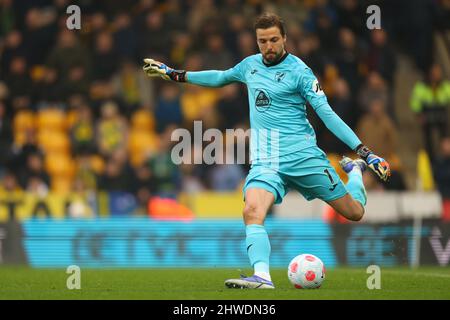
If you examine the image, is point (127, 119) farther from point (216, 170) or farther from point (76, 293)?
point (76, 293)

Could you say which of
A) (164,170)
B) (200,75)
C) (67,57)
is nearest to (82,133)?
(67,57)

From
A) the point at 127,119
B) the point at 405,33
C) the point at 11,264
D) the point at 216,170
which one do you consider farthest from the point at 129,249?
the point at 405,33

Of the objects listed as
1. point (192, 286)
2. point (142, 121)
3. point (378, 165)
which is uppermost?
point (142, 121)

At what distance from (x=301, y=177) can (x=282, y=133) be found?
0.45 metres

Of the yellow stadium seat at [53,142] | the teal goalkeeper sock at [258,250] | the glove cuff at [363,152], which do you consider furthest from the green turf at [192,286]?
the yellow stadium seat at [53,142]

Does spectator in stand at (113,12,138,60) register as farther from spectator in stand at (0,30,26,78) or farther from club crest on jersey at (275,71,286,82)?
club crest on jersey at (275,71,286,82)

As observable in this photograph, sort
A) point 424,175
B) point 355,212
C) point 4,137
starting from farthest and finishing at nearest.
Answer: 1. point 4,137
2. point 424,175
3. point 355,212

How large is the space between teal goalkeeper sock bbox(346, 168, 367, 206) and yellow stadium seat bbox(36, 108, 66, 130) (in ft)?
29.9

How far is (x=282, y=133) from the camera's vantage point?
9.65 metres

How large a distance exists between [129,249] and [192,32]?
6229mm

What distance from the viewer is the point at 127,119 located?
1862 cm

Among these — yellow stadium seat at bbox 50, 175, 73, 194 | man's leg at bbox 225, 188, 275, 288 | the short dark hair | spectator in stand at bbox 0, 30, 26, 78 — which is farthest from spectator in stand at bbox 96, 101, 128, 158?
man's leg at bbox 225, 188, 275, 288

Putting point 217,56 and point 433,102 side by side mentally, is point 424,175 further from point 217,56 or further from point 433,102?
point 217,56

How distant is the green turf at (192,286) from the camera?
8.65 metres
